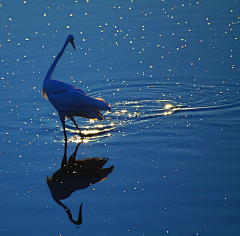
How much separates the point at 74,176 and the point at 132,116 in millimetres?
2361

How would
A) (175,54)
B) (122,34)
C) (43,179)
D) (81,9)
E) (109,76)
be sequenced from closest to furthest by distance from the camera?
(43,179) < (109,76) < (175,54) < (122,34) < (81,9)

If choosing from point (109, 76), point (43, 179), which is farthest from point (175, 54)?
point (43, 179)

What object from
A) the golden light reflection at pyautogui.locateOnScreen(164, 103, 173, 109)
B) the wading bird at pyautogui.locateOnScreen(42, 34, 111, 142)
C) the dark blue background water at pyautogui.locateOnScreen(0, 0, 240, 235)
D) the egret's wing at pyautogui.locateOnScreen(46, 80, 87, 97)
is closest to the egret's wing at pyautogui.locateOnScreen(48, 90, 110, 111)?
the wading bird at pyautogui.locateOnScreen(42, 34, 111, 142)

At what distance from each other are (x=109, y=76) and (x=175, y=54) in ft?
6.69

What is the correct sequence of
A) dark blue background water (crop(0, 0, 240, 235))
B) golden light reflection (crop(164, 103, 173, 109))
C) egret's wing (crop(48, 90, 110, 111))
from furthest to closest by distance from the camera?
golden light reflection (crop(164, 103, 173, 109)) → egret's wing (crop(48, 90, 110, 111)) → dark blue background water (crop(0, 0, 240, 235))

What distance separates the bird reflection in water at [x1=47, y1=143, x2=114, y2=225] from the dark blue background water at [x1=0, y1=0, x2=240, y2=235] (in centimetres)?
11

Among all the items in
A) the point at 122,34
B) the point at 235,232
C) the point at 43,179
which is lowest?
the point at 235,232

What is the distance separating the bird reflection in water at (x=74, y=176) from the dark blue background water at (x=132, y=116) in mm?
114

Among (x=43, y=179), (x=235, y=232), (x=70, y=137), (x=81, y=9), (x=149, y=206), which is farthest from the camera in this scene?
(x=81, y=9)

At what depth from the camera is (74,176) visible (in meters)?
6.88

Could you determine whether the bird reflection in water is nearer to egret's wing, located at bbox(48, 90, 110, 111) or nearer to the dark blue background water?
the dark blue background water

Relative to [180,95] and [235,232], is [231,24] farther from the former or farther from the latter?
[235,232]

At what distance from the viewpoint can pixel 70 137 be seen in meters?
8.21

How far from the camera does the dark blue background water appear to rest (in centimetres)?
573
